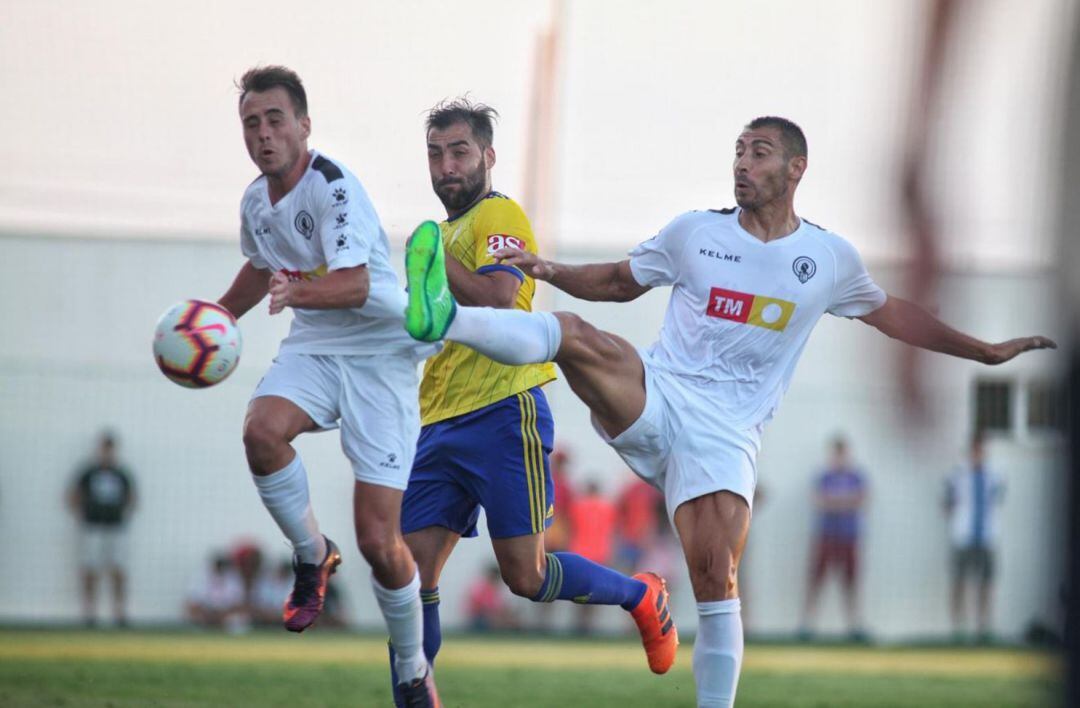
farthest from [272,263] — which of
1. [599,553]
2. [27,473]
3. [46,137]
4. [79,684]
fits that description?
[46,137]

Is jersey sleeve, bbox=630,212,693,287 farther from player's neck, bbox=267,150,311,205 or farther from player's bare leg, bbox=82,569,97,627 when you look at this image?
player's bare leg, bbox=82,569,97,627

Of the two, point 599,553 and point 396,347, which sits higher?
point 396,347

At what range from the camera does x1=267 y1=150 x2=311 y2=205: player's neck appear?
5832 mm

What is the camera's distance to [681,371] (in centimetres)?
616

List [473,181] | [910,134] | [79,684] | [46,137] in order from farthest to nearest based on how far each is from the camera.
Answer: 1. [46,137]
2. [79,684]
3. [473,181]
4. [910,134]

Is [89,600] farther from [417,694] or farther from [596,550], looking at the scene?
[417,694]

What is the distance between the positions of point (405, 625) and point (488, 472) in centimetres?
80

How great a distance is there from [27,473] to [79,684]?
9.22 meters

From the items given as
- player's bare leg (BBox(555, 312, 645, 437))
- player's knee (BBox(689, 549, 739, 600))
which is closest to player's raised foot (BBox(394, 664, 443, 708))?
player's knee (BBox(689, 549, 739, 600))

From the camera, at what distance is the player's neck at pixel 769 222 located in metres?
6.18

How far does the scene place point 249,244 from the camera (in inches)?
239

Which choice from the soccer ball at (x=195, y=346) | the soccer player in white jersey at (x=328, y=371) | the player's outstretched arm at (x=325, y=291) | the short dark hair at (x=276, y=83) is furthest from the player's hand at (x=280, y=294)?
the short dark hair at (x=276, y=83)

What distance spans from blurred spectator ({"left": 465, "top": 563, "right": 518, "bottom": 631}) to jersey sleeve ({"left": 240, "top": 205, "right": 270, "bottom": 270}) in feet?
39.5

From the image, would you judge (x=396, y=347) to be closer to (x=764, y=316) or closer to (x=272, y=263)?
(x=272, y=263)
